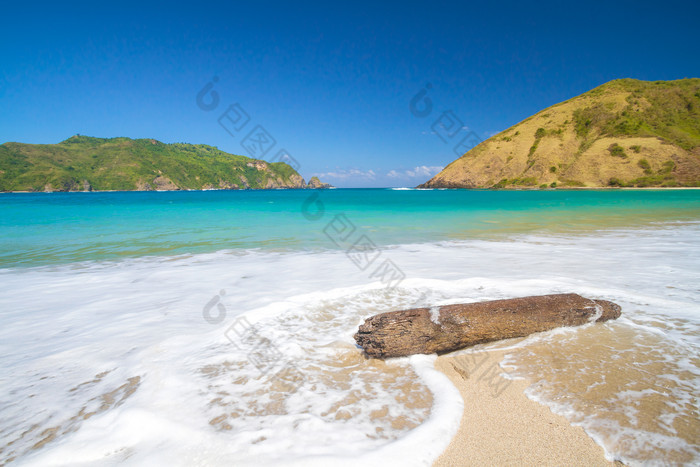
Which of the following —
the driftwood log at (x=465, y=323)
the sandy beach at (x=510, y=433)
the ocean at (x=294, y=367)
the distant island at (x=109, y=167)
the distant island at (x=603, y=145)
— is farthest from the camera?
the distant island at (x=109, y=167)

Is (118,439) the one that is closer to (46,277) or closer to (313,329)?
(313,329)

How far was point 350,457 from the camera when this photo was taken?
7.55 ft

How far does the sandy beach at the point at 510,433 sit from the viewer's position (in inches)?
87.6

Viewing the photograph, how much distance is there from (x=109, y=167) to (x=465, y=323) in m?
199

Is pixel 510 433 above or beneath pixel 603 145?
above

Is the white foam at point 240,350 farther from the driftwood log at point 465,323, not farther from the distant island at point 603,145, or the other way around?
the distant island at point 603,145

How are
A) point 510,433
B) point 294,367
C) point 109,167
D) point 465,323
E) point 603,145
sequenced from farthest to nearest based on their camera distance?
→ point 109,167 < point 603,145 < point 465,323 < point 294,367 < point 510,433

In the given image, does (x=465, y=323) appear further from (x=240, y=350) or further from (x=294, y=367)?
(x=240, y=350)

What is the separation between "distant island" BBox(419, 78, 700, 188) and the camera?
8625cm

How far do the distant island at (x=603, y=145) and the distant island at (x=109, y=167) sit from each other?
131 meters

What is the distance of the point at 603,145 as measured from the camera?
97.7m

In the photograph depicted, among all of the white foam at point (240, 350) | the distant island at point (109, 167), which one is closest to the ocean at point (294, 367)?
the white foam at point (240, 350)

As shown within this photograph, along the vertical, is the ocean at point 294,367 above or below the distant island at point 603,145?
above

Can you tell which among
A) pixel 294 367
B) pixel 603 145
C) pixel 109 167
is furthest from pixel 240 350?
pixel 109 167
